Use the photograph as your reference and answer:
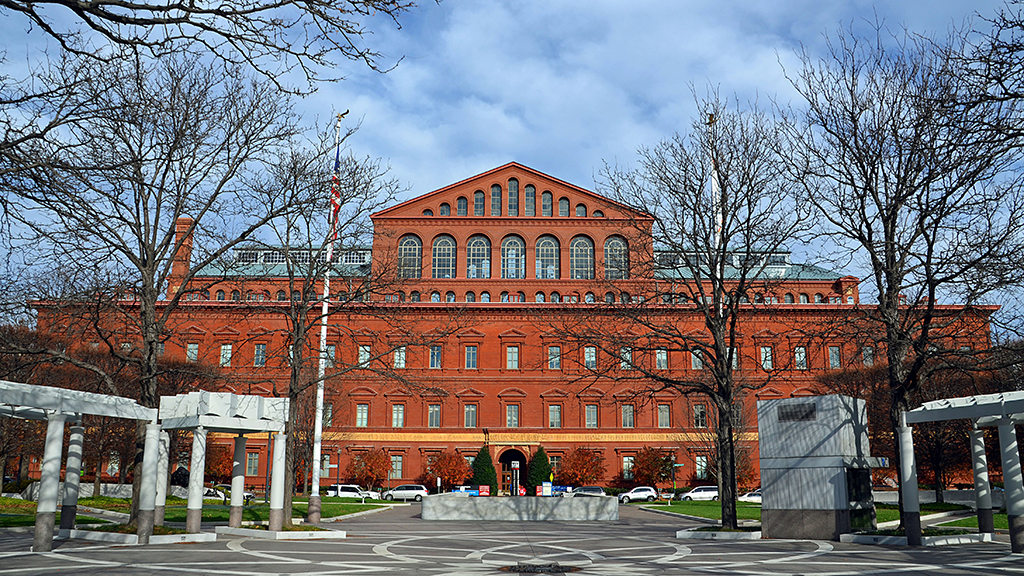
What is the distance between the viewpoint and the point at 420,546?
771 inches

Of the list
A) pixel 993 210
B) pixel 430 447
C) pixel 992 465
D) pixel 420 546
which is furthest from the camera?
pixel 430 447

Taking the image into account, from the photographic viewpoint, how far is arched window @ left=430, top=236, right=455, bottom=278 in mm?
60844

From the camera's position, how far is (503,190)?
62.2m

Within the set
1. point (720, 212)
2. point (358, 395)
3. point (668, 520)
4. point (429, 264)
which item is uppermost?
point (429, 264)

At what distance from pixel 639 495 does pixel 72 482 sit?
40059 millimetres

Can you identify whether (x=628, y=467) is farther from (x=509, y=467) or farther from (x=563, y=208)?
(x=563, y=208)

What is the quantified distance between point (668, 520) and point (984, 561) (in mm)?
20284

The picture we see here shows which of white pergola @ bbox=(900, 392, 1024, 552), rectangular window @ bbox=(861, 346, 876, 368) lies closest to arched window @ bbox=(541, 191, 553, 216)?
rectangular window @ bbox=(861, 346, 876, 368)

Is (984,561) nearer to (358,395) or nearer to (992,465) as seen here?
(992,465)

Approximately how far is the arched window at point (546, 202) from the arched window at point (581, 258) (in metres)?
3.31

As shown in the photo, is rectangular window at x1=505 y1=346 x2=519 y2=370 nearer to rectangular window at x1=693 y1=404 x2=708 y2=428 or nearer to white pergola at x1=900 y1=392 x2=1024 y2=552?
rectangular window at x1=693 y1=404 x2=708 y2=428

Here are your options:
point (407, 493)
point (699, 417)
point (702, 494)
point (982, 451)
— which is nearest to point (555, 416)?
point (699, 417)

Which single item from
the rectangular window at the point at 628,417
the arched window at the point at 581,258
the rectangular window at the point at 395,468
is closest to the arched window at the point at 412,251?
the arched window at the point at 581,258

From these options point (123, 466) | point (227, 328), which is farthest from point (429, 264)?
point (123, 466)
